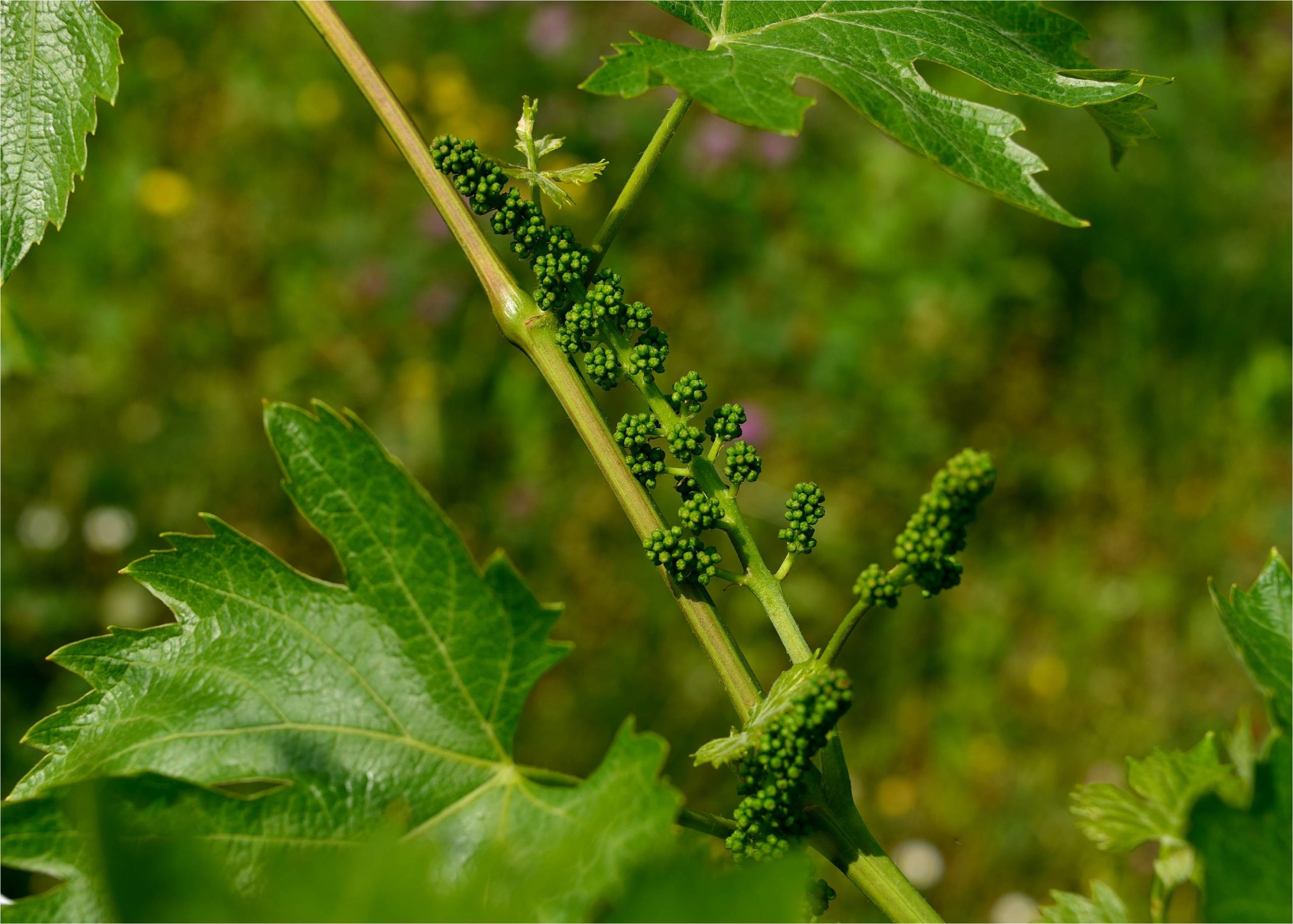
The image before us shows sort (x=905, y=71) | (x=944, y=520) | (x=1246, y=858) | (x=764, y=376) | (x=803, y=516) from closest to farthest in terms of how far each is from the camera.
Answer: (x=1246, y=858) < (x=944, y=520) < (x=803, y=516) < (x=905, y=71) < (x=764, y=376)

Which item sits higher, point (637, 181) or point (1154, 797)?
point (637, 181)

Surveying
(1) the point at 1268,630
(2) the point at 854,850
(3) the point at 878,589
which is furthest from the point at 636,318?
(1) the point at 1268,630

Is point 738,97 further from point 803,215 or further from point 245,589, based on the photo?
point 803,215

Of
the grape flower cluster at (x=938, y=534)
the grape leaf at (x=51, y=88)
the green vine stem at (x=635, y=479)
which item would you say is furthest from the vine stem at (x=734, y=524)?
the grape leaf at (x=51, y=88)

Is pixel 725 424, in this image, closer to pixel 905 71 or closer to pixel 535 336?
pixel 535 336

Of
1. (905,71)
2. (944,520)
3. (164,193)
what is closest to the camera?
(944,520)

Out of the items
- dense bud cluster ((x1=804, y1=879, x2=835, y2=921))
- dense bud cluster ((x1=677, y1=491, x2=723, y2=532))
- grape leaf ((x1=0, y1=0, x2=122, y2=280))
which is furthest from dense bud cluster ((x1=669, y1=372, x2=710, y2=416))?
grape leaf ((x1=0, y1=0, x2=122, y2=280))
